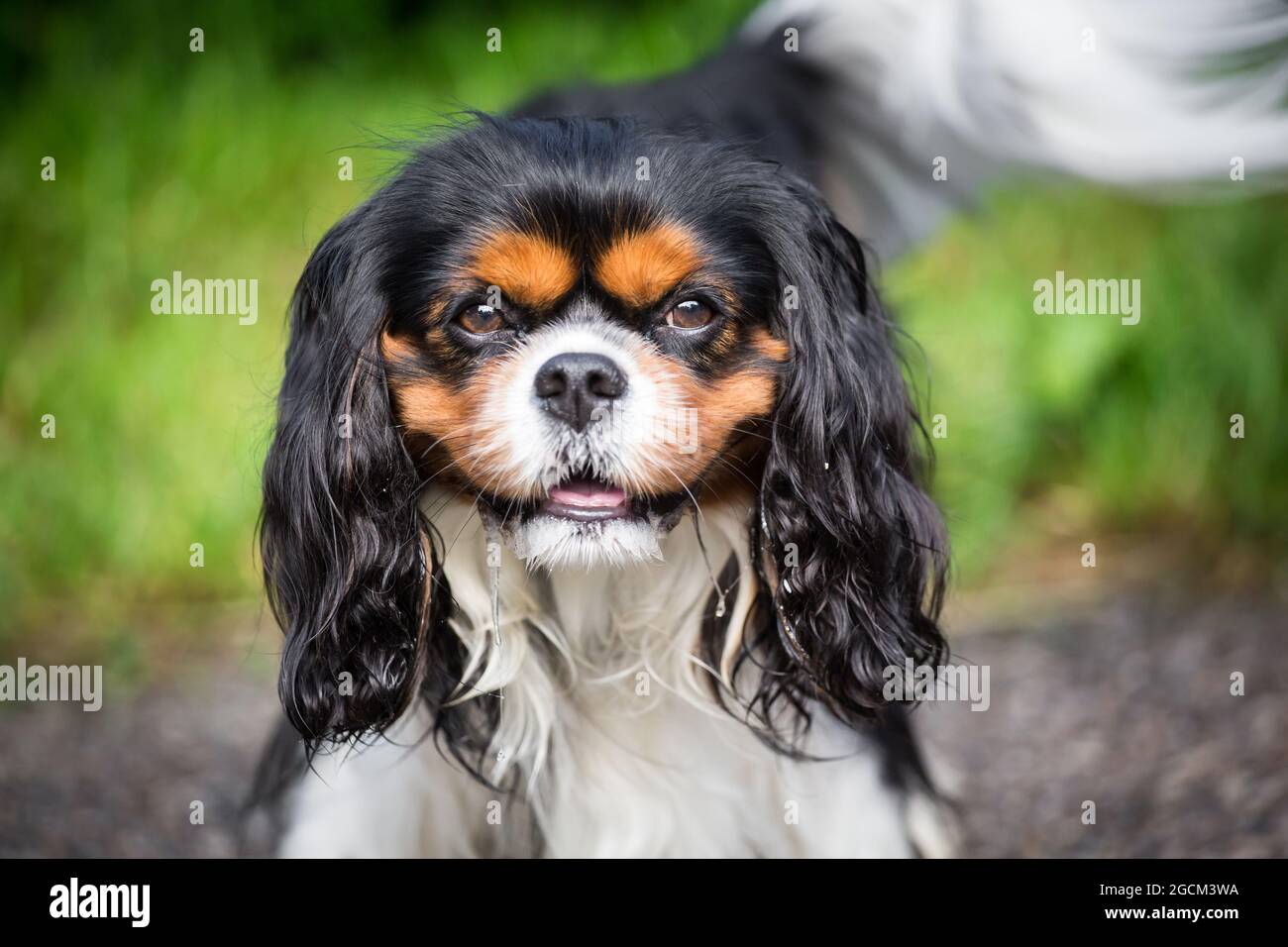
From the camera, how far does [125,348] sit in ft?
17.1

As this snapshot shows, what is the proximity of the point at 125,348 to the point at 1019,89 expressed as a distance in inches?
128

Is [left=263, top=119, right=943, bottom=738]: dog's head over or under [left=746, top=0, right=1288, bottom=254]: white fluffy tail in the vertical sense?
under

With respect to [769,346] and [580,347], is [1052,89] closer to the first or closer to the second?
[769,346]

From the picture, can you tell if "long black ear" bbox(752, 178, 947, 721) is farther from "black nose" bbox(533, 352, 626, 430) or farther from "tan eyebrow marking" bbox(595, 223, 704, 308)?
"black nose" bbox(533, 352, 626, 430)

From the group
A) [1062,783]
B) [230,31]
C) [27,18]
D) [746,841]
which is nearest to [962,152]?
[1062,783]

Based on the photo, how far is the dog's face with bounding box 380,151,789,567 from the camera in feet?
7.55

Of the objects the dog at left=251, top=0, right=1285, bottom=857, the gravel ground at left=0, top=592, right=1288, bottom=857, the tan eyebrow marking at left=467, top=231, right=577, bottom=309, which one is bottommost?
the gravel ground at left=0, top=592, right=1288, bottom=857

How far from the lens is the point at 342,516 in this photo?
8.21ft

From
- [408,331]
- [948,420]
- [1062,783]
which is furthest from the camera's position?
[948,420]

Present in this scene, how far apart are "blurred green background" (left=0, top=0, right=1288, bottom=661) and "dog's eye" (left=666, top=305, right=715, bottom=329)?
178 centimetres

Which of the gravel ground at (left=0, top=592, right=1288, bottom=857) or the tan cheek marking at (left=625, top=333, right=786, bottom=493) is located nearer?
the tan cheek marking at (left=625, top=333, right=786, bottom=493)

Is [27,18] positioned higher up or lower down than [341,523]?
higher up

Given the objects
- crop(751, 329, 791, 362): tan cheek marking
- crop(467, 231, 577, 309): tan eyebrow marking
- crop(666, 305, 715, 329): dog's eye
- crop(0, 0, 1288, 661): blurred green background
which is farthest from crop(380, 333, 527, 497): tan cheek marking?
crop(0, 0, 1288, 661): blurred green background

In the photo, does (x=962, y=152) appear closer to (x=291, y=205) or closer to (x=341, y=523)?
(x=341, y=523)
